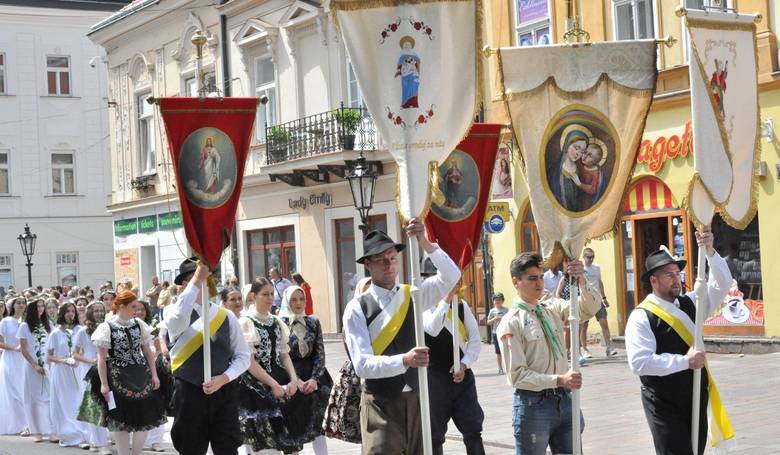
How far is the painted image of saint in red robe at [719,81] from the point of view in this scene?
8.39 meters

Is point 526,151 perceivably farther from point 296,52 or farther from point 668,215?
point 296,52

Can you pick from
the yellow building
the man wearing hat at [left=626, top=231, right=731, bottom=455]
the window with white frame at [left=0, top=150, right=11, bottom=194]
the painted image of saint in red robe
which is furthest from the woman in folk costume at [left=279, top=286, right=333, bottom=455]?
the window with white frame at [left=0, top=150, right=11, bottom=194]

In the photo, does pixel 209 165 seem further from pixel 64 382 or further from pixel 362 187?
pixel 362 187

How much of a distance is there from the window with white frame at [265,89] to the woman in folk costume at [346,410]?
23.4 m

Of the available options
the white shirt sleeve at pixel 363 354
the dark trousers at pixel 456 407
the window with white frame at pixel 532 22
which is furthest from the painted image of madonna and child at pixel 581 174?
the window with white frame at pixel 532 22

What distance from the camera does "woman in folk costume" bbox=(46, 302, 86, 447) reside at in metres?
15.3

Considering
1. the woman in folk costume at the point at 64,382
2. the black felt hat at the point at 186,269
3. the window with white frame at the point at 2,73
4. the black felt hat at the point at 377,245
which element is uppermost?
the window with white frame at the point at 2,73

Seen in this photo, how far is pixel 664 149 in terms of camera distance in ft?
71.6

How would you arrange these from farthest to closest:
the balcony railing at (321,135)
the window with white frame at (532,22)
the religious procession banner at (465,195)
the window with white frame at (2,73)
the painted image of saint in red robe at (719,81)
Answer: the window with white frame at (2,73)
the balcony railing at (321,135)
the window with white frame at (532,22)
the religious procession banner at (465,195)
the painted image of saint in red robe at (719,81)

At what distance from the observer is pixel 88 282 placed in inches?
1919

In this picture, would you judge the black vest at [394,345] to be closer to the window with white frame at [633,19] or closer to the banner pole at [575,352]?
the banner pole at [575,352]

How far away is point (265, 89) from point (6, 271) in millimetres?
17648

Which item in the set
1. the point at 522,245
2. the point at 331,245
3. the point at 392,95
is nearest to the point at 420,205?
the point at 392,95

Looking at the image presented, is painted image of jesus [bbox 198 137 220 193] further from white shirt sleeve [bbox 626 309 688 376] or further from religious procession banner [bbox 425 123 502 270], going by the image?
white shirt sleeve [bbox 626 309 688 376]
